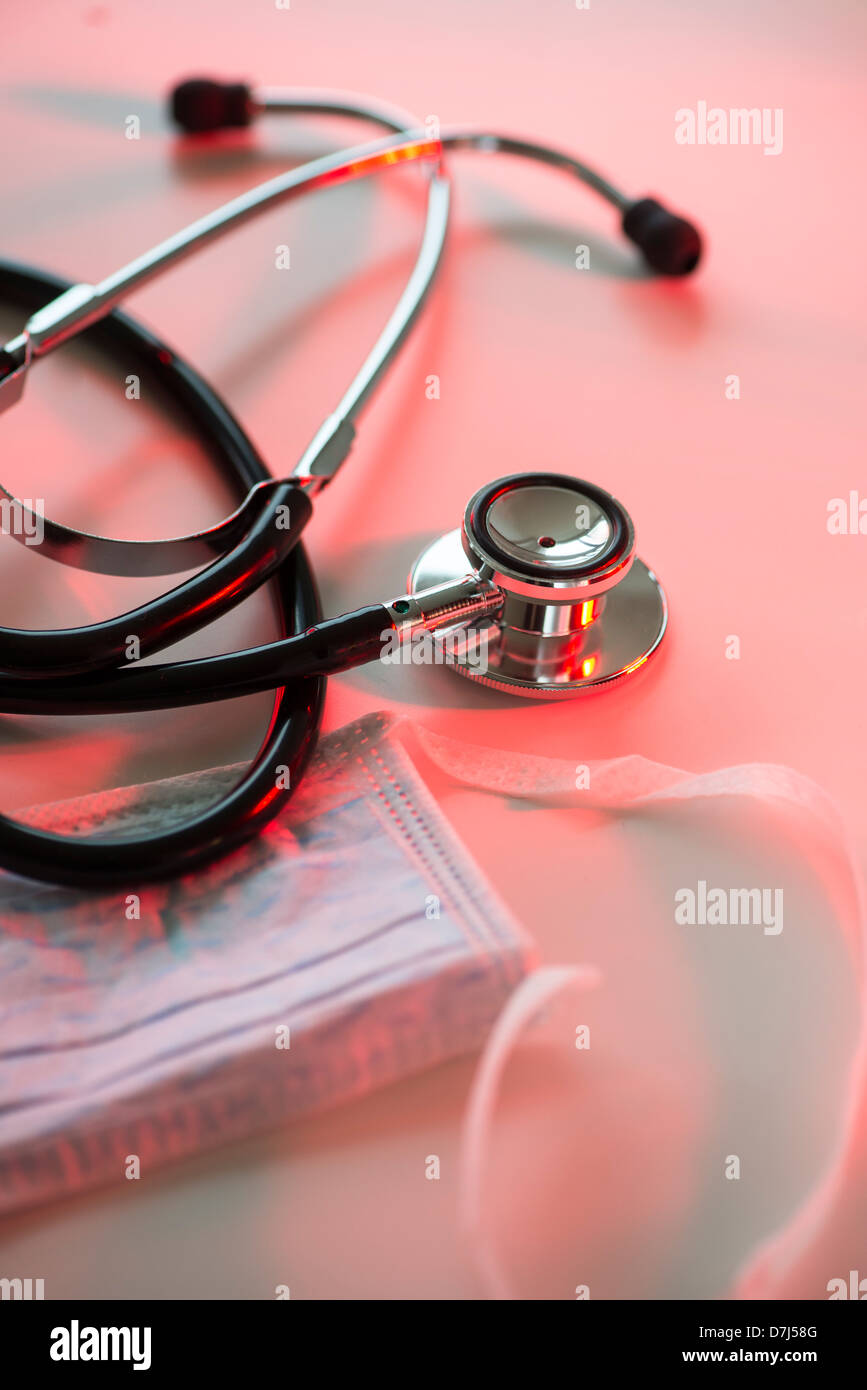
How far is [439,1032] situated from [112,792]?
224mm

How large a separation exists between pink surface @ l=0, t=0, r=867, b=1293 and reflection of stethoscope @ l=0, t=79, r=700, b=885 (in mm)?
34

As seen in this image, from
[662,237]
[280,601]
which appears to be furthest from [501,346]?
[280,601]

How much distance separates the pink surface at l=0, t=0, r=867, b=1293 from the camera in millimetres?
687


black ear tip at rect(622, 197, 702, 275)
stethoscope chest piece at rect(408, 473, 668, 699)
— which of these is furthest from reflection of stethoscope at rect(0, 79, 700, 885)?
black ear tip at rect(622, 197, 702, 275)

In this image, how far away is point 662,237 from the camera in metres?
0.99

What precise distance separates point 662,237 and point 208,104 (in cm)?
46

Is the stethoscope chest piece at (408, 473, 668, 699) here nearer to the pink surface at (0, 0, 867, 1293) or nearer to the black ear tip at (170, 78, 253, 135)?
the pink surface at (0, 0, 867, 1293)

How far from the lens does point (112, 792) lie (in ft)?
1.98

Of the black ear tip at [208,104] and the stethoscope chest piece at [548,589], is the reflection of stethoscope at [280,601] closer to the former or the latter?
the stethoscope chest piece at [548,589]

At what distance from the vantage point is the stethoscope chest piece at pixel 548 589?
65 cm

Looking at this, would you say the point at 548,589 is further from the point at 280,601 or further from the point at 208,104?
the point at 208,104

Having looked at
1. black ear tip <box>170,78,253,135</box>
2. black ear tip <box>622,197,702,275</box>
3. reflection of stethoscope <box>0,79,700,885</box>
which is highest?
black ear tip <box>170,78,253,135</box>

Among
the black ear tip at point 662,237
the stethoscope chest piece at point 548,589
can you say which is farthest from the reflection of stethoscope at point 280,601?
the black ear tip at point 662,237

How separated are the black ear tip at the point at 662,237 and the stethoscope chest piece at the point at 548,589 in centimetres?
40
